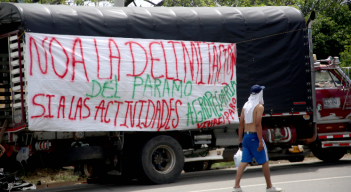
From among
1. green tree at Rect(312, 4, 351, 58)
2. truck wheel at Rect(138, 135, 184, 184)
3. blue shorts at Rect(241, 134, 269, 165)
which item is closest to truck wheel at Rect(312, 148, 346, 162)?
truck wheel at Rect(138, 135, 184, 184)

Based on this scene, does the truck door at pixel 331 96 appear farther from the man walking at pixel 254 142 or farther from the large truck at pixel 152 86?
the man walking at pixel 254 142

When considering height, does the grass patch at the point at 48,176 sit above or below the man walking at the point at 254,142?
below

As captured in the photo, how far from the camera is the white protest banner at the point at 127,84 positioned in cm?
726

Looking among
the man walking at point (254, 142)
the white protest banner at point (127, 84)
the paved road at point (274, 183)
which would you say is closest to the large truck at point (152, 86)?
the white protest banner at point (127, 84)

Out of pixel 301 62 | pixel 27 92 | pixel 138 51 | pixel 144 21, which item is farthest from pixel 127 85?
pixel 301 62

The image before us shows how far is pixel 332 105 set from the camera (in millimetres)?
10477

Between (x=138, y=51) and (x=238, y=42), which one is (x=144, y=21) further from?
(x=238, y=42)

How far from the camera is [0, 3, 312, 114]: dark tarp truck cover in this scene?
785 centimetres

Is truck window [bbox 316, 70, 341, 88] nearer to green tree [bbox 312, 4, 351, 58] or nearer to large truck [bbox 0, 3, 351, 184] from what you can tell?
A: large truck [bbox 0, 3, 351, 184]

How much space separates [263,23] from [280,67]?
1098 millimetres

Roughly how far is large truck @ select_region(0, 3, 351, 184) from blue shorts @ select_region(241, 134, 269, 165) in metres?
2.34

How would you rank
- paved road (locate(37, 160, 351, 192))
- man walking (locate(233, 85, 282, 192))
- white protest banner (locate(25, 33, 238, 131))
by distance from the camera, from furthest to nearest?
paved road (locate(37, 160, 351, 192))
white protest banner (locate(25, 33, 238, 131))
man walking (locate(233, 85, 282, 192))

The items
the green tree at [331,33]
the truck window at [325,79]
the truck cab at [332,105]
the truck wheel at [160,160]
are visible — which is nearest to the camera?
the truck wheel at [160,160]

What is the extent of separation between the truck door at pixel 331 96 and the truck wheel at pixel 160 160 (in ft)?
13.4
